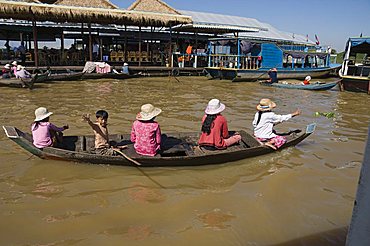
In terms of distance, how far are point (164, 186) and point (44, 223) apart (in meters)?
1.72

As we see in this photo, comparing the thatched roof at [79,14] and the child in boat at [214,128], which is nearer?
the child in boat at [214,128]

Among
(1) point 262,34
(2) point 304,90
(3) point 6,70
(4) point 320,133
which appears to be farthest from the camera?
(1) point 262,34

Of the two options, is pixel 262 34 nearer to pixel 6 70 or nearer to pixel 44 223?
pixel 6 70

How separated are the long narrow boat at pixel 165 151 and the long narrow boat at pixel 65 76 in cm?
1019

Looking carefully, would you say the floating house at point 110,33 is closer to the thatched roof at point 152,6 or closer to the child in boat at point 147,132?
the thatched roof at point 152,6

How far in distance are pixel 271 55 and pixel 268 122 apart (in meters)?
13.9

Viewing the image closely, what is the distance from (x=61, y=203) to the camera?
428cm

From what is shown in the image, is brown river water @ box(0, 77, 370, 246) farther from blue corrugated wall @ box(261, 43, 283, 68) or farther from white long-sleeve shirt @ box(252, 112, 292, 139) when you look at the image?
blue corrugated wall @ box(261, 43, 283, 68)

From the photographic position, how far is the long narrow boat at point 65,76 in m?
14.9

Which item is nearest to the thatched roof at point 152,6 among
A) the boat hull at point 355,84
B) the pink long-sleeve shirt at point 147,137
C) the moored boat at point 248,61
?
the moored boat at point 248,61

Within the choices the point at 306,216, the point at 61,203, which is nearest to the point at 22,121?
the point at 61,203

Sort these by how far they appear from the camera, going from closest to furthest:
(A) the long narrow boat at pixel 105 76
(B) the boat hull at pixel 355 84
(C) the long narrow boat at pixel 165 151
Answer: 1. (C) the long narrow boat at pixel 165 151
2. (B) the boat hull at pixel 355 84
3. (A) the long narrow boat at pixel 105 76

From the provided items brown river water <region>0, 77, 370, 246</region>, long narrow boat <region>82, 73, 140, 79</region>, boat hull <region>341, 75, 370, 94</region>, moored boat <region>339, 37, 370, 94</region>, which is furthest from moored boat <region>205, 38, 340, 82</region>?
brown river water <region>0, 77, 370, 246</region>

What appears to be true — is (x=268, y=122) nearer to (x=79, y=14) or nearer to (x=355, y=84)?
(x=355, y=84)
